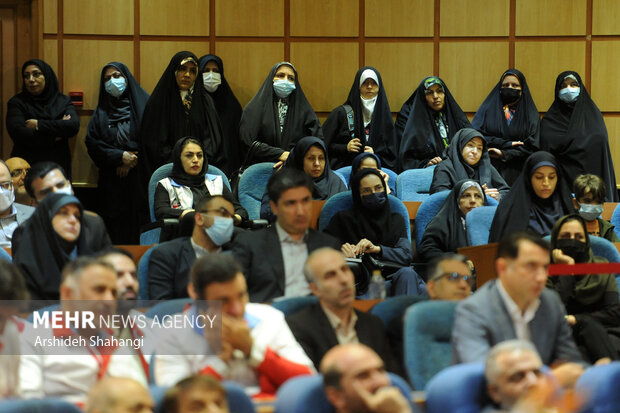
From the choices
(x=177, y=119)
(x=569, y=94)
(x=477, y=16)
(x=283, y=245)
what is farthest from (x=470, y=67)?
(x=283, y=245)

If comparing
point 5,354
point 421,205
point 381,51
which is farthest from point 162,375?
point 381,51

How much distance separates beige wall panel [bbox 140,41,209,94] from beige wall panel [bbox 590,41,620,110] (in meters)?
3.45

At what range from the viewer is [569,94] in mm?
6809

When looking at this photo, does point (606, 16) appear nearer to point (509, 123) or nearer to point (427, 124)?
point (509, 123)

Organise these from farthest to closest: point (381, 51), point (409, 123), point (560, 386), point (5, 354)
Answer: point (381, 51) < point (409, 123) < point (560, 386) < point (5, 354)

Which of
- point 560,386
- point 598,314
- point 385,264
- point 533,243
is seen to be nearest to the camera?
point 560,386

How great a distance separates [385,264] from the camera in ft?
14.9

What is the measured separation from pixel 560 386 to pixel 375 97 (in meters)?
4.27

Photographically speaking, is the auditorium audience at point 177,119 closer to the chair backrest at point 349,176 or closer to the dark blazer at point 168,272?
the chair backrest at point 349,176

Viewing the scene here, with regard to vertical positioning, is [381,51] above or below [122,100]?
above

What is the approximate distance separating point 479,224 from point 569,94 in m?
2.48

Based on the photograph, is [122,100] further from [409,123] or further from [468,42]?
[468,42]

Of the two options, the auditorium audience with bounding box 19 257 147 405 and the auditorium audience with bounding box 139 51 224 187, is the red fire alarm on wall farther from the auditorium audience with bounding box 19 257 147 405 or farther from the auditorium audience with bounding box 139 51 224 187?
the auditorium audience with bounding box 19 257 147 405

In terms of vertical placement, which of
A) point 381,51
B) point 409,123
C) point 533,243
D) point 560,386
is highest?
point 381,51
